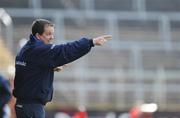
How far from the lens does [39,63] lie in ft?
23.9

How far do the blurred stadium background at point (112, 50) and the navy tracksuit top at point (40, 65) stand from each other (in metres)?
5.37

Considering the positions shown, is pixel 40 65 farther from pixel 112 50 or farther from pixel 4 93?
pixel 112 50

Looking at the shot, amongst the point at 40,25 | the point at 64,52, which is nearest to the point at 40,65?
the point at 64,52

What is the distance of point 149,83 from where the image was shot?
49.2ft

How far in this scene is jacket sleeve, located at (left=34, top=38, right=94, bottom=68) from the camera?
23.5 ft

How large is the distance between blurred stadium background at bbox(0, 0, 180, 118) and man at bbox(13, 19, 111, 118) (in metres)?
5.34

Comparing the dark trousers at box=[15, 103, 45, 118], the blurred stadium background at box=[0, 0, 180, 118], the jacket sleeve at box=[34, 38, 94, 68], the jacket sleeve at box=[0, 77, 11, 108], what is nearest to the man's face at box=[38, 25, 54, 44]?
the jacket sleeve at box=[34, 38, 94, 68]

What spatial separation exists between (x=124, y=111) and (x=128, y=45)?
10.1ft

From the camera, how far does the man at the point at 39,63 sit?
23.6 feet

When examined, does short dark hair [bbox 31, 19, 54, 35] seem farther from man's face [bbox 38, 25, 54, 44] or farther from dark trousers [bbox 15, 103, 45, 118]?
dark trousers [bbox 15, 103, 45, 118]

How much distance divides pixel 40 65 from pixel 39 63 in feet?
0.07

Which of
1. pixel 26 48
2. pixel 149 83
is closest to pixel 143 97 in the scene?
pixel 149 83

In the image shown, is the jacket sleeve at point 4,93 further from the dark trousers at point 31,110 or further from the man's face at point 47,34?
the man's face at point 47,34

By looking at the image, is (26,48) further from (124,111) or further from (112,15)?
(112,15)
